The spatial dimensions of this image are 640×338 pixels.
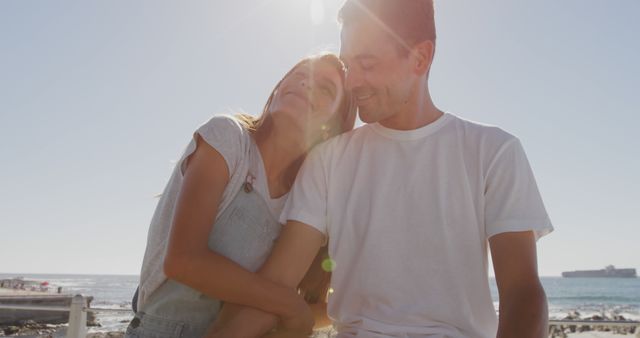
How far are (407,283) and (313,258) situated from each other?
42 cm

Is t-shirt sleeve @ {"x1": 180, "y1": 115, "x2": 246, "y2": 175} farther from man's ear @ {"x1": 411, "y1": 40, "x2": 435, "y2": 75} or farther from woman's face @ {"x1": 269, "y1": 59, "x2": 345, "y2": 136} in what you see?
man's ear @ {"x1": 411, "y1": 40, "x2": 435, "y2": 75}

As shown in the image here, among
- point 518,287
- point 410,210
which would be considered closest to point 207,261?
point 410,210

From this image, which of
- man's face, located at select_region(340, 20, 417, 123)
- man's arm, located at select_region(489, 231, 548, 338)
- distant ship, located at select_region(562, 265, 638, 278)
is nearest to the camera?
man's arm, located at select_region(489, 231, 548, 338)

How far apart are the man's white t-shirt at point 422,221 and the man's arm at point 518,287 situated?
0.05 m

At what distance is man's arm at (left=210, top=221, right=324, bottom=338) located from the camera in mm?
1896

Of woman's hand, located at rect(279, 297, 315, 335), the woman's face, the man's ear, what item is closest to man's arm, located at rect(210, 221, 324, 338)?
woman's hand, located at rect(279, 297, 315, 335)

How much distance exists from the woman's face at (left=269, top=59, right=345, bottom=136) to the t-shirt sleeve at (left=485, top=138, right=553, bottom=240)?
2.56 ft

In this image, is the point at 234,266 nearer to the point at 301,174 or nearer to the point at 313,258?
the point at 313,258

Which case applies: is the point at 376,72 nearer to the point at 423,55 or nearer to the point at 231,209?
the point at 423,55

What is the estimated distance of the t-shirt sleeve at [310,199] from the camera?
2117 millimetres

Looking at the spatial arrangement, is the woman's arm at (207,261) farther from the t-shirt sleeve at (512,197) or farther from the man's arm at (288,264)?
the t-shirt sleeve at (512,197)

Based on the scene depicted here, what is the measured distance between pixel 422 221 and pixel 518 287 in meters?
0.39

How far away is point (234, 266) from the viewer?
189 cm

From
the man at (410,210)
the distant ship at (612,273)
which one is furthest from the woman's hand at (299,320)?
the distant ship at (612,273)
